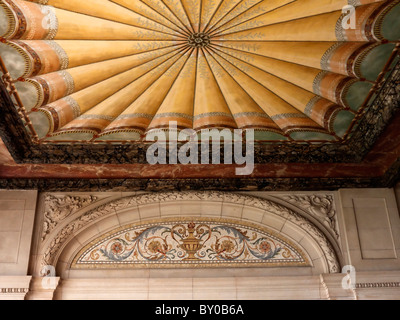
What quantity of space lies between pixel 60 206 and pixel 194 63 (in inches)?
125

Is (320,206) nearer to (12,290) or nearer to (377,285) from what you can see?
(377,285)

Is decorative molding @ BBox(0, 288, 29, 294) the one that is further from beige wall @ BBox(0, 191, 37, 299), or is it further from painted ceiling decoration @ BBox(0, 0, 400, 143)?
painted ceiling decoration @ BBox(0, 0, 400, 143)

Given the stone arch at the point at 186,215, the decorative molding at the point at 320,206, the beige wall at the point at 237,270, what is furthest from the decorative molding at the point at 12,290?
the decorative molding at the point at 320,206

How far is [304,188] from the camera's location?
7422mm

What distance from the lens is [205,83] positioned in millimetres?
5941

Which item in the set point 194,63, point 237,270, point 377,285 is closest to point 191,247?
point 237,270

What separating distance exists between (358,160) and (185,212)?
9.07 feet

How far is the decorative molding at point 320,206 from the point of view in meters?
7.20

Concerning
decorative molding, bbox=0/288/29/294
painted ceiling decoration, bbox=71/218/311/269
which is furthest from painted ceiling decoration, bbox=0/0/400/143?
decorative molding, bbox=0/288/29/294

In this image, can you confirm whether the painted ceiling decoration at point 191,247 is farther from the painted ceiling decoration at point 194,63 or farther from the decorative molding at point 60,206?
the painted ceiling decoration at point 194,63

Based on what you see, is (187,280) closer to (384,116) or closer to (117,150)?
(117,150)

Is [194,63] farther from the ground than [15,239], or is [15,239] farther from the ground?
[194,63]

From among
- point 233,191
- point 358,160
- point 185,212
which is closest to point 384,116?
point 358,160

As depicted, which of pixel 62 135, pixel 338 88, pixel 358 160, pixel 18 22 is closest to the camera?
pixel 18 22
